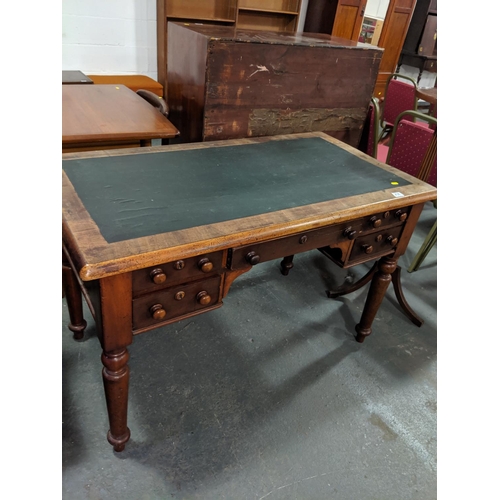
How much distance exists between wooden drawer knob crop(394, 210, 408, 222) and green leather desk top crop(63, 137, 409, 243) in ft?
0.32

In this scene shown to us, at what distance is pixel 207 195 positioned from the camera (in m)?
1.13

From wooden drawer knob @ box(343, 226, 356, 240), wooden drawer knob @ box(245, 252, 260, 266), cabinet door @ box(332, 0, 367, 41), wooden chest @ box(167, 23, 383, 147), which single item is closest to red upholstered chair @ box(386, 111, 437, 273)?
wooden chest @ box(167, 23, 383, 147)

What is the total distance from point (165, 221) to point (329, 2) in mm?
4268

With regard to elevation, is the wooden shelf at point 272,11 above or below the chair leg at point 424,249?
above

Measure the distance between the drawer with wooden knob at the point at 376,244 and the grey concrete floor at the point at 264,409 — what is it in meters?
0.54

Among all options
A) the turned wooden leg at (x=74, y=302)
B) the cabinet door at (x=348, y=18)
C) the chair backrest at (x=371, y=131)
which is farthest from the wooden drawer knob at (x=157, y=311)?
the cabinet door at (x=348, y=18)

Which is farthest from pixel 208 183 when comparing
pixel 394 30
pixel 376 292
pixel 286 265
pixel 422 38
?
pixel 422 38

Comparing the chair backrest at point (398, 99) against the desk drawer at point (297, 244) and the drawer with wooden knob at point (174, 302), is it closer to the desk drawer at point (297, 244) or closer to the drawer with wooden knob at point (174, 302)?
the desk drawer at point (297, 244)

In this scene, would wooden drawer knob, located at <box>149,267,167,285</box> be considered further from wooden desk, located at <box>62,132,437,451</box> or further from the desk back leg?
the desk back leg

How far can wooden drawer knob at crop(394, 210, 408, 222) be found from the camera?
54.9 inches

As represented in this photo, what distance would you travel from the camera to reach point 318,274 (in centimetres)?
227

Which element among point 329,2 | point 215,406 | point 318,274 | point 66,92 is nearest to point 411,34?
point 329,2

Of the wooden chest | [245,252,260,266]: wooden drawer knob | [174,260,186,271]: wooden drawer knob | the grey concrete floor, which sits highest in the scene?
the wooden chest

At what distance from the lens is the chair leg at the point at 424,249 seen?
2309 millimetres
